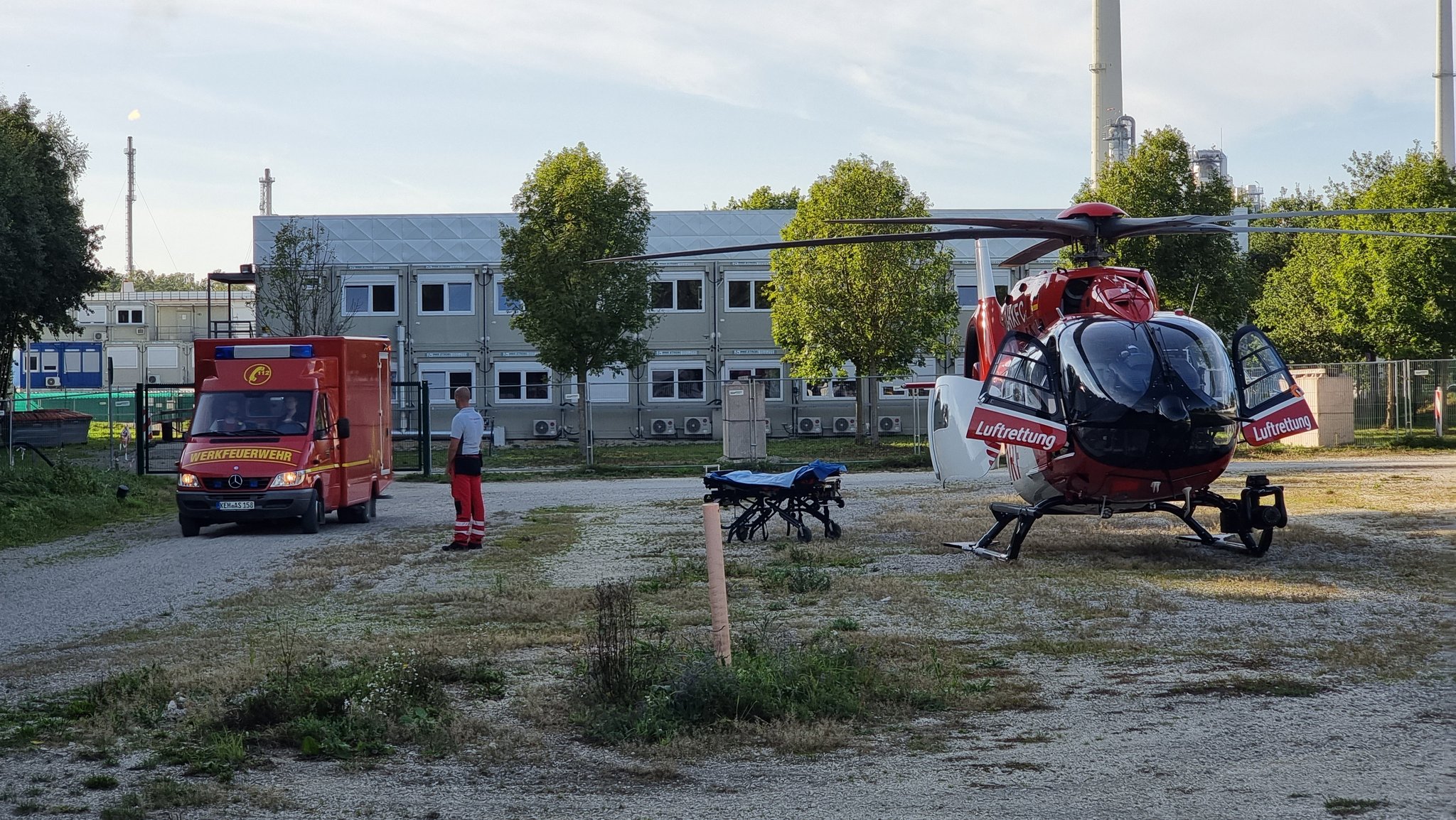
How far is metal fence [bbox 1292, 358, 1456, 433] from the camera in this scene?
3575cm

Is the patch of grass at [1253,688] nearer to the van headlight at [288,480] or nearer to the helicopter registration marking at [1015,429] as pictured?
the helicopter registration marking at [1015,429]

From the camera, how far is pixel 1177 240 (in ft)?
113

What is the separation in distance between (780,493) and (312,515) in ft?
21.7

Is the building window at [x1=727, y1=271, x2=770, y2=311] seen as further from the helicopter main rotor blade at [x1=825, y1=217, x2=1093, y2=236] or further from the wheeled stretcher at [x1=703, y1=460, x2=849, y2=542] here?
the helicopter main rotor blade at [x1=825, y1=217, x2=1093, y2=236]

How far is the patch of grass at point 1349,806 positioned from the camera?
5.00m

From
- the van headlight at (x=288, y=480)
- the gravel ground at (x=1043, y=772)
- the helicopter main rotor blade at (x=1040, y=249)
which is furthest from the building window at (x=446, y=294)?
the gravel ground at (x=1043, y=772)

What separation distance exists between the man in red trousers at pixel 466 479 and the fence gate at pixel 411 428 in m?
14.4

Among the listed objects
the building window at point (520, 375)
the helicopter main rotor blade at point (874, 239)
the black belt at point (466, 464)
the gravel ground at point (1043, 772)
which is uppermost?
the helicopter main rotor blade at point (874, 239)

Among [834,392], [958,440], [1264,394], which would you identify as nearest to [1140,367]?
[1264,394]

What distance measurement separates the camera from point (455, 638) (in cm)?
914

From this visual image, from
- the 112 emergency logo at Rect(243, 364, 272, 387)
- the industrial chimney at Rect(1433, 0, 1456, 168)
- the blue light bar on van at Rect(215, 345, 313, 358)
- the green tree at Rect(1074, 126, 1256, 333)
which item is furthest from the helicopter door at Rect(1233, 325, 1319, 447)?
the industrial chimney at Rect(1433, 0, 1456, 168)

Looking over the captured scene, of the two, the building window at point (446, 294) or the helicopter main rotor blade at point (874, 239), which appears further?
the building window at point (446, 294)

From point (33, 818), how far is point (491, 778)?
5.96 ft

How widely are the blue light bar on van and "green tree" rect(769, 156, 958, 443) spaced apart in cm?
2012
